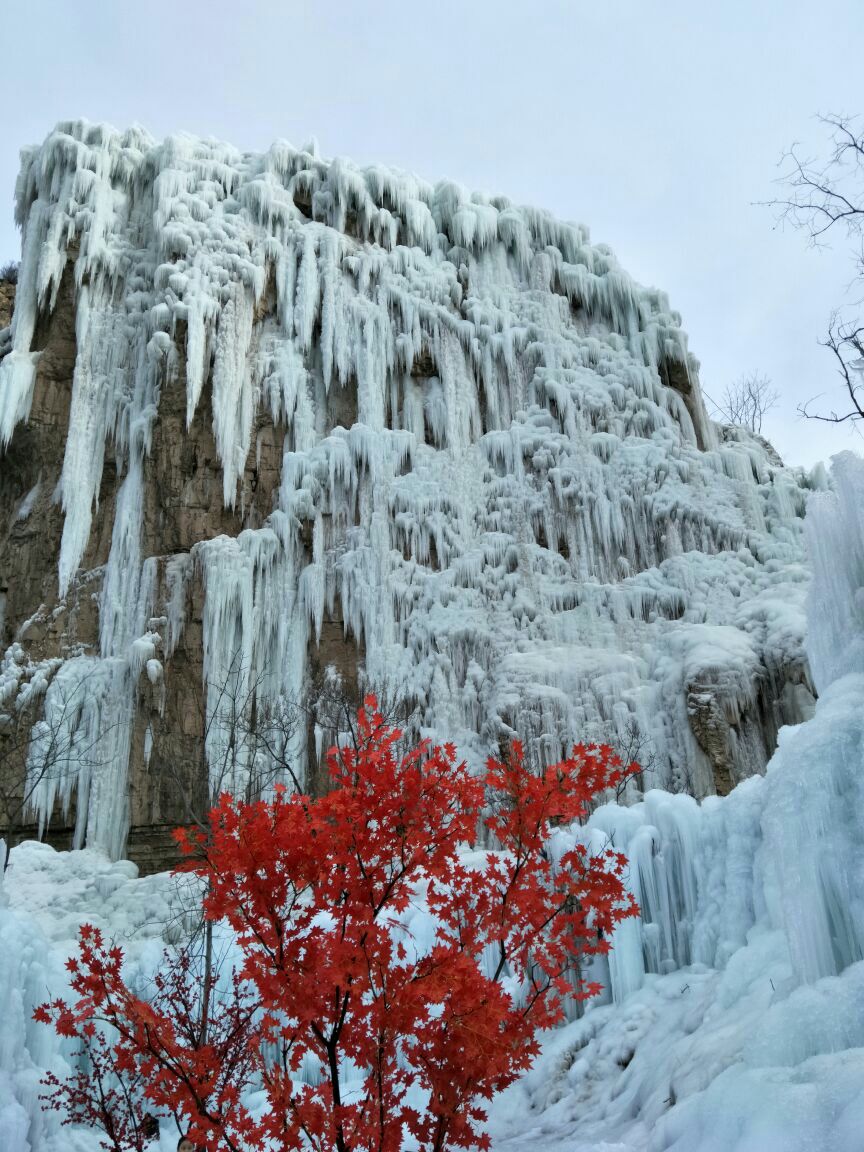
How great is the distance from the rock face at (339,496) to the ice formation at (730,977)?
5.34 metres

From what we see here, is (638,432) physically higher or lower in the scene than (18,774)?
higher

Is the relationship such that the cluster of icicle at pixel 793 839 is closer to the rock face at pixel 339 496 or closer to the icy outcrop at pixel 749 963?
the icy outcrop at pixel 749 963

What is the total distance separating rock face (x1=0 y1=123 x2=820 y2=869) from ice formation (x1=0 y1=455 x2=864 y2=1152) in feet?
17.5

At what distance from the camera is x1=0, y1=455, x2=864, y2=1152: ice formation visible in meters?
4.36

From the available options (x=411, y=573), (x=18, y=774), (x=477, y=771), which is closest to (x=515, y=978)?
(x=477, y=771)

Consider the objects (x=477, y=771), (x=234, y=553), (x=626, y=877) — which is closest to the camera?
(x=626, y=877)

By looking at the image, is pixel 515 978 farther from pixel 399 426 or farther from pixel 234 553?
pixel 399 426

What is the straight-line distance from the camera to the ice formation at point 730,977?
4.36 meters

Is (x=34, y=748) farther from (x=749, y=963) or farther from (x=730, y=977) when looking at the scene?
(x=749, y=963)

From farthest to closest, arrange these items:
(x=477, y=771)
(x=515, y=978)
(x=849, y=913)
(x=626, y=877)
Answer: (x=477, y=771), (x=515, y=978), (x=626, y=877), (x=849, y=913)

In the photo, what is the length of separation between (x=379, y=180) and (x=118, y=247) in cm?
596

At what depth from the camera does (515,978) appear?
986 cm

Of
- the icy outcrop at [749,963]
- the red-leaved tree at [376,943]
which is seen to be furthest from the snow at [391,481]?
the red-leaved tree at [376,943]

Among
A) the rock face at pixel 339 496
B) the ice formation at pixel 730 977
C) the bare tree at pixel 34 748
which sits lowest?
the ice formation at pixel 730 977
